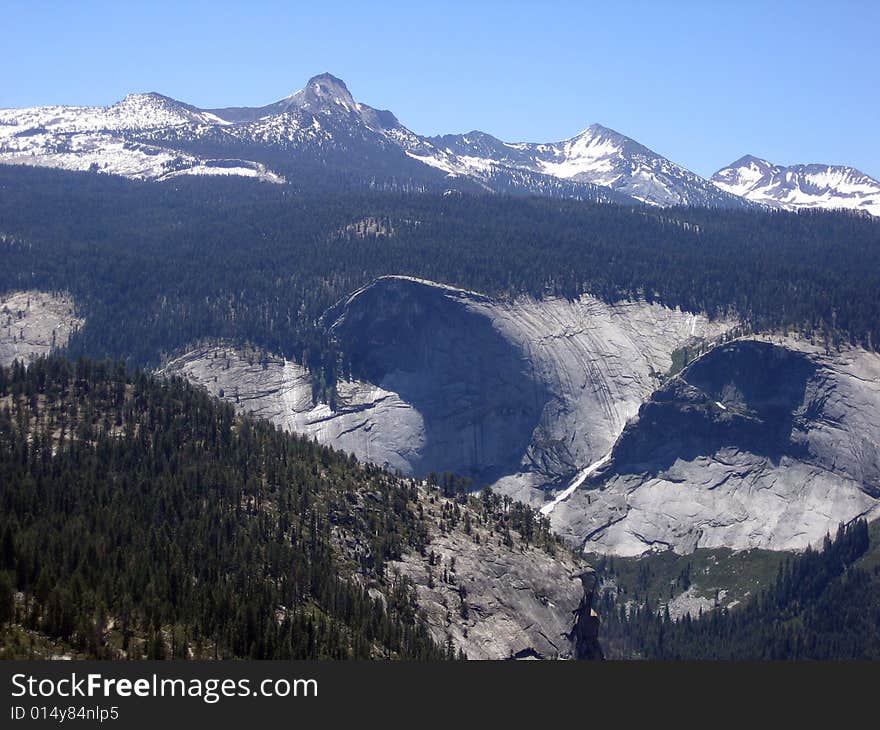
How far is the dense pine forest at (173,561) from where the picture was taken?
13138cm

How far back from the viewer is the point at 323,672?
368 feet

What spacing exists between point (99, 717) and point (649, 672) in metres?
45.0

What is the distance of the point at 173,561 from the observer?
15775cm

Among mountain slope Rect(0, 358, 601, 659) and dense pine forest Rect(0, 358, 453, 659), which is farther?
mountain slope Rect(0, 358, 601, 659)

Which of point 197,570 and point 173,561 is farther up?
point 173,561

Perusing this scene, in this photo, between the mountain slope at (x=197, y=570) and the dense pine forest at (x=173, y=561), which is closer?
the dense pine forest at (x=173, y=561)

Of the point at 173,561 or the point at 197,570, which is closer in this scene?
→ the point at 173,561

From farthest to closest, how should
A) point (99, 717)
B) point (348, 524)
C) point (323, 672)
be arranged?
point (348, 524) < point (323, 672) < point (99, 717)

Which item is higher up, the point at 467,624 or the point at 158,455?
the point at 158,455

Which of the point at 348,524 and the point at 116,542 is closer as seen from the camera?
the point at 116,542

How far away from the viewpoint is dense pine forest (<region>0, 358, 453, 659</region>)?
431ft

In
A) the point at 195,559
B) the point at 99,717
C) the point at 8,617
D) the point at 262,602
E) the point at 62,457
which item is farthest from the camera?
the point at 62,457

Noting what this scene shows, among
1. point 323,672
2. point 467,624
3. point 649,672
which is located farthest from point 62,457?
point 649,672

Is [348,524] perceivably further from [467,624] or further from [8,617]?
[8,617]
